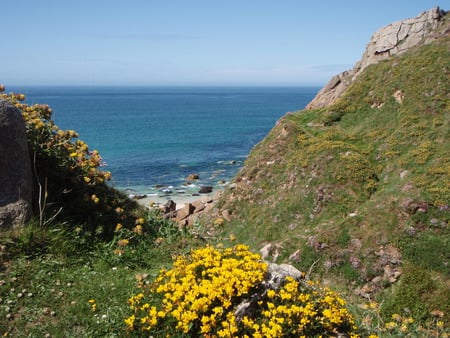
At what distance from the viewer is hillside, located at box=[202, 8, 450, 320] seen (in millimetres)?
22906

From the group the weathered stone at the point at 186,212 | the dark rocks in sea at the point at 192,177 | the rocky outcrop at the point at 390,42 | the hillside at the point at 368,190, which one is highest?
the rocky outcrop at the point at 390,42

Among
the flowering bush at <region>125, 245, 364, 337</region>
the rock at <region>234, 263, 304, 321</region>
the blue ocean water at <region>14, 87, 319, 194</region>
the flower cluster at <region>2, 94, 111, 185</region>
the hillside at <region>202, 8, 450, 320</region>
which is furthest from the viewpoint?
the blue ocean water at <region>14, 87, 319, 194</region>

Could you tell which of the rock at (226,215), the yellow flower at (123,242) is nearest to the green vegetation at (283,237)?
the yellow flower at (123,242)

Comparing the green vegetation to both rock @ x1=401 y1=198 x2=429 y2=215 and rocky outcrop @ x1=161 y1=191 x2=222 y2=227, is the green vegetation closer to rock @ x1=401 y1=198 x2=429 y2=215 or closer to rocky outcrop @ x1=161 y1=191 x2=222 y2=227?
rock @ x1=401 y1=198 x2=429 y2=215

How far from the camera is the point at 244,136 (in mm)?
106500

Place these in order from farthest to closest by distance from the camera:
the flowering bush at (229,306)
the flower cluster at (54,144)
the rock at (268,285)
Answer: the flower cluster at (54,144), the rock at (268,285), the flowering bush at (229,306)

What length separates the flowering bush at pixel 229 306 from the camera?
677 centimetres

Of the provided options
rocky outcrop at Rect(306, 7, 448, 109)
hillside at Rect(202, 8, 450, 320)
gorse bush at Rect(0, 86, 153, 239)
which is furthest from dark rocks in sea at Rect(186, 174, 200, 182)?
gorse bush at Rect(0, 86, 153, 239)

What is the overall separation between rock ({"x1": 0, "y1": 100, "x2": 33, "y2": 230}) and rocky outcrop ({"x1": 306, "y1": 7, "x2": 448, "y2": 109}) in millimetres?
45771

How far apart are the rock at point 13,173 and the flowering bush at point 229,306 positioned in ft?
12.9

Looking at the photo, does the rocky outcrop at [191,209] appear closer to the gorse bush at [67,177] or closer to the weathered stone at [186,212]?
the weathered stone at [186,212]

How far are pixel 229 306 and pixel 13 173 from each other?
634 centimetres

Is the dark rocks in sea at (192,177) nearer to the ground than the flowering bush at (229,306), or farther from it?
nearer to the ground

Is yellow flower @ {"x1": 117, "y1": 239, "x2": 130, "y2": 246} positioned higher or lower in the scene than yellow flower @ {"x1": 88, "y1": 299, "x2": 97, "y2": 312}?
higher
